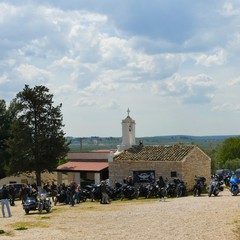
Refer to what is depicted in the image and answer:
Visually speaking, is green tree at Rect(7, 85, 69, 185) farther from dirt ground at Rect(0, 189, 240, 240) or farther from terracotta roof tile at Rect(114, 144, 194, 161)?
dirt ground at Rect(0, 189, 240, 240)

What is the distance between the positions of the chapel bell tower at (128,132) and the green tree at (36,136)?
9.80 meters

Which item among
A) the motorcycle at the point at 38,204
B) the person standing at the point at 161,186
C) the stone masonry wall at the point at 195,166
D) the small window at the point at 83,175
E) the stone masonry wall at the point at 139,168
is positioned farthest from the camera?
the small window at the point at 83,175

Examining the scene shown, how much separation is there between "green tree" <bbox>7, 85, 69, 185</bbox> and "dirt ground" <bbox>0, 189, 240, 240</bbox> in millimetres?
22153

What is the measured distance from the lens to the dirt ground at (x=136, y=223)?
52.3ft

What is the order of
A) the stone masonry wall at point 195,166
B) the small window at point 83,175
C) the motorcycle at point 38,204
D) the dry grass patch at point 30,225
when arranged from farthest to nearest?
the small window at point 83,175 → the stone masonry wall at point 195,166 → the motorcycle at point 38,204 → the dry grass patch at point 30,225

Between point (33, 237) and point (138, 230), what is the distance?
3704mm

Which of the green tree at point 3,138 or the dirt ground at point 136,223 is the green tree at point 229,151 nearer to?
the green tree at point 3,138

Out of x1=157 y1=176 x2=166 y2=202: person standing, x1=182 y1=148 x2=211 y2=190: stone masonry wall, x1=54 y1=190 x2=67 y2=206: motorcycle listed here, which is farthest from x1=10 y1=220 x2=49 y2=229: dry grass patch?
x1=182 y1=148 x2=211 y2=190: stone masonry wall

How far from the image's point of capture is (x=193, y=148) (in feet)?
111

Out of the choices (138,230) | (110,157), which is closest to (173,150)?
(110,157)

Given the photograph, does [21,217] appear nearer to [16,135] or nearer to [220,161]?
[16,135]

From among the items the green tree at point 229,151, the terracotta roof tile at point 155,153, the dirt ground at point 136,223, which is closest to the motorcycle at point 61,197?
the dirt ground at point 136,223

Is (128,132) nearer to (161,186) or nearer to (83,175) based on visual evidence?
(83,175)

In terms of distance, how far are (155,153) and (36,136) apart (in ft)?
52.3
